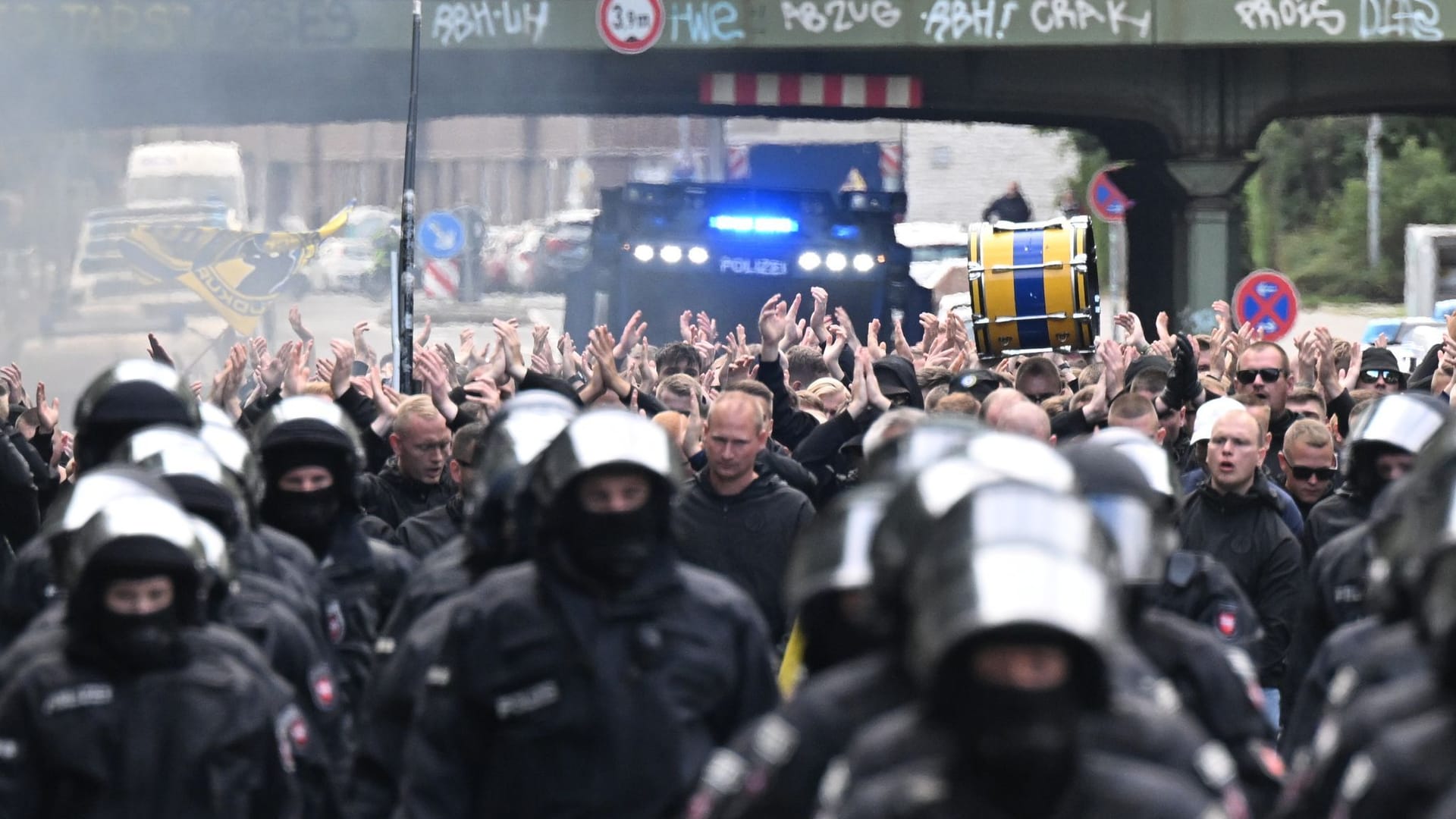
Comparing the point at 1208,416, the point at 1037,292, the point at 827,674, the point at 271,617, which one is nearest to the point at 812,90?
the point at 1037,292

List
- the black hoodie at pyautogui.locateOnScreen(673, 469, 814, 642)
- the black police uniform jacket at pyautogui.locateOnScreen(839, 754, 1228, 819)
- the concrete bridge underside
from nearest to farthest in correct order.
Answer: the black police uniform jacket at pyautogui.locateOnScreen(839, 754, 1228, 819)
the black hoodie at pyautogui.locateOnScreen(673, 469, 814, 642)
the concrete bridge underside

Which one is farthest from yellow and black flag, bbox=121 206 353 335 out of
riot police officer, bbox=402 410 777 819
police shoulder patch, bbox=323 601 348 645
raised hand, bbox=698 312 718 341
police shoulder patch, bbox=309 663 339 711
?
riot police officer, bbox=402 410 777 819

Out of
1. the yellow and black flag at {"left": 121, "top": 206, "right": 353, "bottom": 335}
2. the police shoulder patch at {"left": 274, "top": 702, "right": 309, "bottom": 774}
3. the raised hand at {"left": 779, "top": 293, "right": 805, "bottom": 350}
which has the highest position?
the yellow and black flag at {"left": 121, "top": 206, "right": 353, "bottom": 335}

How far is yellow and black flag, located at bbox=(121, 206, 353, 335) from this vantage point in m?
19.5

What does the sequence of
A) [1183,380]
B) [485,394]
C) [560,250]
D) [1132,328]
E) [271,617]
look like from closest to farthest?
[271,617]
[485,394]
[1183,380]
[1132,328]
[560,250]

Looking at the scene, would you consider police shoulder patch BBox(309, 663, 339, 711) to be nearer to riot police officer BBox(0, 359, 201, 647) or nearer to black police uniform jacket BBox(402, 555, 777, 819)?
black police uniform jacket BBox(402, 555, 777, 819)

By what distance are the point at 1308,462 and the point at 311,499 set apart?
3927mm

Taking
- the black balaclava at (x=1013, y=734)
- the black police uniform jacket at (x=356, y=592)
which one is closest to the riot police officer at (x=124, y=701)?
the black police uniform jacket at (x=356, y=592)

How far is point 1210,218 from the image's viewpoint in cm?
2353

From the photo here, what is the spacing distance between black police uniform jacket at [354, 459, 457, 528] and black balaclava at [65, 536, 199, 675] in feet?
14.2

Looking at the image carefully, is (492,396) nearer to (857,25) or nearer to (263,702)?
(263,702)

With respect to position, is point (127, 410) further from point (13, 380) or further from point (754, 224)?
point (754, 224)

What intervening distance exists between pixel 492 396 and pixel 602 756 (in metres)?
5.15

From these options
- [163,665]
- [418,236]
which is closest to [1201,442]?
[163,665]
